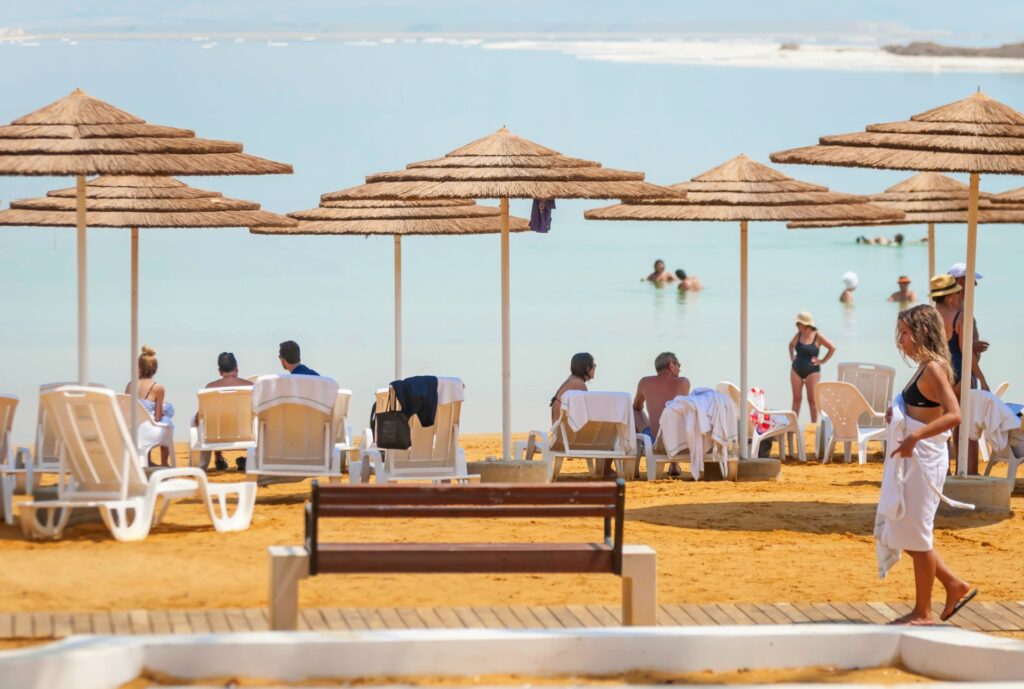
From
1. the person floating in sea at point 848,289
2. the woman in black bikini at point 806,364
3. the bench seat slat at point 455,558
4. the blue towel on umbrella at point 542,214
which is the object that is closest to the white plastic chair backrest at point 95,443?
the bench seat slat at point 455,558

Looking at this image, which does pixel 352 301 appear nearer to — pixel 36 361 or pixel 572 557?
pixel 36 361

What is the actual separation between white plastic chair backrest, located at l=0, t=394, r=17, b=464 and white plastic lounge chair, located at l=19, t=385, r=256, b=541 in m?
1.10

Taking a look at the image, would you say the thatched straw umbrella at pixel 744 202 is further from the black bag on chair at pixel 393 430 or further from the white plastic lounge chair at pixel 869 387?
the black bag on chair at pixel 393 430

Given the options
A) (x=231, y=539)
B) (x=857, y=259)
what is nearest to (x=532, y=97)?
(x=857, y=259)

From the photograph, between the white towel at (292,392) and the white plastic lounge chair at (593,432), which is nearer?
the white towel at (292,392)

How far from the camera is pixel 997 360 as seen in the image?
27.8 metres

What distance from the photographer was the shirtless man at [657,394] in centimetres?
1220

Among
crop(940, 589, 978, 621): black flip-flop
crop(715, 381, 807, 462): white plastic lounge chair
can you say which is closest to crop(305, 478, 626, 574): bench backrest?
crop(940, 589, 978, 621): black flip-flop

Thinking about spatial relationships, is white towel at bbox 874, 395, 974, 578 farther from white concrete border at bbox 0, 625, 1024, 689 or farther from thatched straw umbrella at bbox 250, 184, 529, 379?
thatched straw umbrella at bbox 250, 184, 529, 379

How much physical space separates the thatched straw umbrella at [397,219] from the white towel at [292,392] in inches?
115

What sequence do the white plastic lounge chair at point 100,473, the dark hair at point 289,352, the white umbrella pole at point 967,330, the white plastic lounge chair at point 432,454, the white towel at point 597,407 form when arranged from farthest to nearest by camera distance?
the dark hair at point 289,352 < the white towel at point 597,407 < the white plastic lounge chair at point 432,454 < the white umbrella pole at point 967,330 < the white plastic lounge chair at point 100,473

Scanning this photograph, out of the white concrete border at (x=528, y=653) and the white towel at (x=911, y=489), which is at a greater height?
the white towel at (x=911, y=489)

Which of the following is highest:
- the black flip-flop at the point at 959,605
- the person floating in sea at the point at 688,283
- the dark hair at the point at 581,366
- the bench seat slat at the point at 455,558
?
the person floating in sea at the point at 688,283

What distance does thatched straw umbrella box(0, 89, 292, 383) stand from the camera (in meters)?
9.12
